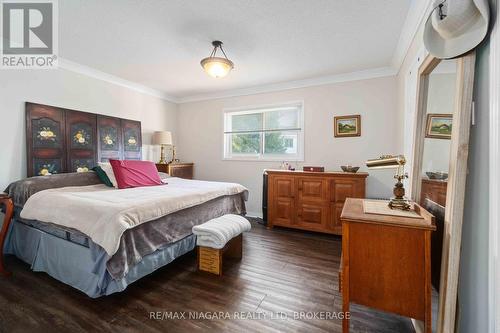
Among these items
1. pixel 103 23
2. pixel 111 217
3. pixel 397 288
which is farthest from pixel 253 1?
pixel 397 288

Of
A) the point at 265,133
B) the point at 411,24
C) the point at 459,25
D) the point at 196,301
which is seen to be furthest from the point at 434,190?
the point at 265,133

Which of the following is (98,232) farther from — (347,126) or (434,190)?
(347,126)

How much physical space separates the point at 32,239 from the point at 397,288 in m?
3.12

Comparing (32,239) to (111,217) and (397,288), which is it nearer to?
(111,217)

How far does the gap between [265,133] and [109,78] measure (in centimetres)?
274

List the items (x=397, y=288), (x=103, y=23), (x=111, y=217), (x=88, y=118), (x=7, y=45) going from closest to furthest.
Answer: (x=397, y=288), (x=111, y=217), (x=103, y=23), (x=7, y=45), (x=88, y=118)

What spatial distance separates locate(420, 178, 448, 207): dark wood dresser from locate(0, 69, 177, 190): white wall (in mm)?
4144

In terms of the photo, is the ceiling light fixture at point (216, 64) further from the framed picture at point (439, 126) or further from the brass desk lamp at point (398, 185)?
the framed picture at point (439, 126)

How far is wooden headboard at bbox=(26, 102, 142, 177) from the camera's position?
280 centimetres

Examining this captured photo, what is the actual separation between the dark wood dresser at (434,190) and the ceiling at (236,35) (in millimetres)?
1539

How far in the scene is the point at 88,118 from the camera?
3.35m

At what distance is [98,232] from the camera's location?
1.65m

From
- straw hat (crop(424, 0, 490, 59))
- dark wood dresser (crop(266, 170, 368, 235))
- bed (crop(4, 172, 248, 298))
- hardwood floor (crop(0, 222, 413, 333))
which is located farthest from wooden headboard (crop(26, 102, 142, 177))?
straw hat (crop(424, 0, 490, 59))

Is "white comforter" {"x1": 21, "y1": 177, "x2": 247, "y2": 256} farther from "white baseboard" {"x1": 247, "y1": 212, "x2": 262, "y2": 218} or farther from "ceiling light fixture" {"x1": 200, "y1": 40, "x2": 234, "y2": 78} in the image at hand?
"white baseboard" {"x1": 247, "y1": 212, "x2": 262, "y2": 218}
